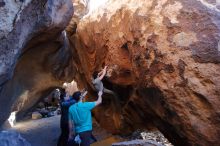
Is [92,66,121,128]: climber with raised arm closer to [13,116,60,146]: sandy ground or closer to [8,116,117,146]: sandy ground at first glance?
[8,116,117,146]: sandy ground

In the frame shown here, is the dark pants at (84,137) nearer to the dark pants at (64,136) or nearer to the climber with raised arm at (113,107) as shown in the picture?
the dark pants at (64,136)

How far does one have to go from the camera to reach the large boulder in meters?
4.36

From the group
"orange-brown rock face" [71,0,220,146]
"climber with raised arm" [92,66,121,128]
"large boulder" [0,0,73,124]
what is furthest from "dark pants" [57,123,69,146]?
"orange-brown rock face" [71,0,220,146]

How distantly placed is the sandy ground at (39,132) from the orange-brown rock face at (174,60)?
3390 millimetres

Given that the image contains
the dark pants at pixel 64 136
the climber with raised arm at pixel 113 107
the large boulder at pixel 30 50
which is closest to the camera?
the large boulder at pixel 30 50

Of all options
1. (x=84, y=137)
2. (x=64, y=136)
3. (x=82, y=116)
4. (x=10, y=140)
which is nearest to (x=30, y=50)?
(x=64, y=136)

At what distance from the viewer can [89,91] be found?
11.4 metres

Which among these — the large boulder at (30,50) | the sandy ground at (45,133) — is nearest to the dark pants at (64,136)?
the sandy ground at (45,133)

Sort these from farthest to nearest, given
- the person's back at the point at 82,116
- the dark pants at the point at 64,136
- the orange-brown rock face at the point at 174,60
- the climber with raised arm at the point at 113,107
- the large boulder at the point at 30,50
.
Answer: the climber with raised arm at the point at 113,107
the dark pants at the point at 64,136
the person's back at the point at 82,116
the orange-brown rock face at the point at 174,60
the large boulder at the point at 30,50

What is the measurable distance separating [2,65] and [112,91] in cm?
482

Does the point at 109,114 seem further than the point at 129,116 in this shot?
Yes

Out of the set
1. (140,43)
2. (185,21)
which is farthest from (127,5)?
(185,21)

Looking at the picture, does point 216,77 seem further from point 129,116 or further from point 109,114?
point 109,114

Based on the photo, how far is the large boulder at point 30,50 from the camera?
14.3ft
